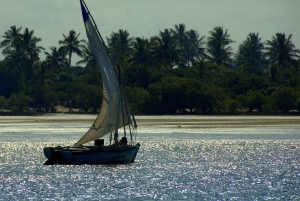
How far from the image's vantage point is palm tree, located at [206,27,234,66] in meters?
135

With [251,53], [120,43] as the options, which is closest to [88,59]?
[120,43]

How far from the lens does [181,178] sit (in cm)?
3331

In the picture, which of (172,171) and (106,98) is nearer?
(172,171)

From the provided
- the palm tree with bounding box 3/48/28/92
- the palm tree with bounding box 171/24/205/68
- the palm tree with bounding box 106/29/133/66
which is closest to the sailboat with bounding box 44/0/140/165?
the palm tree with bounding box 3/48/28/92

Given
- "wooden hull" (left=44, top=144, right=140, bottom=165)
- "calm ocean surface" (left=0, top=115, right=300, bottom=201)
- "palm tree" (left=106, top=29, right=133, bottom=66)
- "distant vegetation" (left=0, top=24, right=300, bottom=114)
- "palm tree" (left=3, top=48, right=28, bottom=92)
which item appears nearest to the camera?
"calm ocean surface" (left=0, top=115, right=300, bottom=201)

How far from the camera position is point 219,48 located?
446ft

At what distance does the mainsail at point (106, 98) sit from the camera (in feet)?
122

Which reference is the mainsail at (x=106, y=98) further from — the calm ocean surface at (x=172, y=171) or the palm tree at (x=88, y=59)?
the palm tree at (x=88, y=59)

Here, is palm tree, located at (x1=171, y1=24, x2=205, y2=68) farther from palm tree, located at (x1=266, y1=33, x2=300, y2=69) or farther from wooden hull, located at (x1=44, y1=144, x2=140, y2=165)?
wooden hull, located at (x1=44, y1=144, x2=140, y2=165)

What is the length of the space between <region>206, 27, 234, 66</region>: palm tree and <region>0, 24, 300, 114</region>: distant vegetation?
6.96 meters

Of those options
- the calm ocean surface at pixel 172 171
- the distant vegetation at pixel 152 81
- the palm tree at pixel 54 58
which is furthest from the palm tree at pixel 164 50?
the calm ocean surface at pixel 172 171

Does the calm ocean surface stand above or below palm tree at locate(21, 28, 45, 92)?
below

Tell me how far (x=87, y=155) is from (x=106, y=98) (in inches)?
134

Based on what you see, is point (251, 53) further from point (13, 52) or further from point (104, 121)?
point (104, 121)
